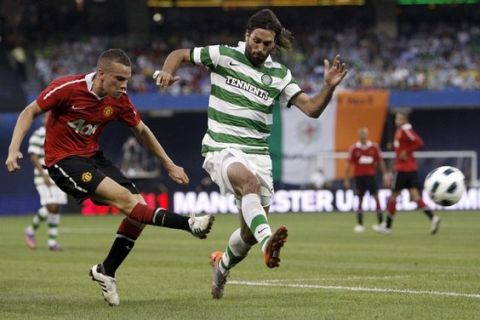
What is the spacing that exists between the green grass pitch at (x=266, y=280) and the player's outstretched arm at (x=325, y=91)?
1688 mm

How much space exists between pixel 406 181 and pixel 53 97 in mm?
16475

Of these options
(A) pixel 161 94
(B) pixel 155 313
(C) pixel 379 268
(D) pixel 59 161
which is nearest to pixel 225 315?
(B) pixel 155 313

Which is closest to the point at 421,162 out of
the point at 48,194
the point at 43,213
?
the point at 43,213

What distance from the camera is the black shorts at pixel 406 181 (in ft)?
85.0

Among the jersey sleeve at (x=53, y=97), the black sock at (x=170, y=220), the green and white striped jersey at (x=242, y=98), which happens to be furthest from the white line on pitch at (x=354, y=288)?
the jersey sleeve at (x=53, y=97)

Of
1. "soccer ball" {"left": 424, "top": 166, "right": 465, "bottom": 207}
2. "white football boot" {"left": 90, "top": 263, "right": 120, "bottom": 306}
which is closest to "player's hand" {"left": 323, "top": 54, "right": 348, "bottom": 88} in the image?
"white football boot" {"left": 90, "top": 263, "right": 120, "bottom": 306}

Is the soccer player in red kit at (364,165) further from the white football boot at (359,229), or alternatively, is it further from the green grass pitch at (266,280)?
the green grass pitch at (266,280)

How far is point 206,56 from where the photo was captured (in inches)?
419

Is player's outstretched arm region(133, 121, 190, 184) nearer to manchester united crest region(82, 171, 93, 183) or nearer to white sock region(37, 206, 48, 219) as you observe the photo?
manchester united crest region(82, 171, 93, 183)

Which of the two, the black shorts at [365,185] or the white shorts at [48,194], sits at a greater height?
the white shorts at [48,194]

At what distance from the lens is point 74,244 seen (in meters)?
22.2

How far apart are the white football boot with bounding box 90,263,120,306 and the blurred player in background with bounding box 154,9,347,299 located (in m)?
1.12

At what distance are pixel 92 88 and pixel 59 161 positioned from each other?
71 cm

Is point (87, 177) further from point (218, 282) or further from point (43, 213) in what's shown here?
point (43, 213)
